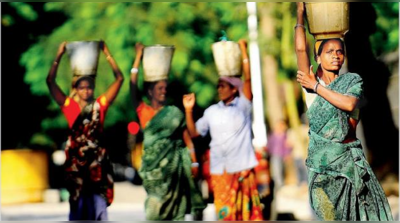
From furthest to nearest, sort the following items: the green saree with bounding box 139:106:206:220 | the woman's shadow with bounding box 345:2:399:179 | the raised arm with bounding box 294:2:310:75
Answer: the woman's shadow with bounding box 345:2:399:179, the green saree with bounding box 139:106:206:220, the raised arm with bounding box 294:2:310:75

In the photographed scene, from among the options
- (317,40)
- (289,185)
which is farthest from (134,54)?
(289,185)

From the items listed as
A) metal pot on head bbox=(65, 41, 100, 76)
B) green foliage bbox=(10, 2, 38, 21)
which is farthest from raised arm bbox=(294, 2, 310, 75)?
green foliage bbox=(10, 2, 38, 21)

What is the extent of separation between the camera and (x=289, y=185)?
1479 cm

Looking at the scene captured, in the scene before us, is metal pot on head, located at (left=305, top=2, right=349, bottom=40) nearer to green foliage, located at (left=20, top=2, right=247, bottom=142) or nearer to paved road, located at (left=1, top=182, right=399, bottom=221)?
green foliage, located at (left=20, top=2, right=247, bottom=142)

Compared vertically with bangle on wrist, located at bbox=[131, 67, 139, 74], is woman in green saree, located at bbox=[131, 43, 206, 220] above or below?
below

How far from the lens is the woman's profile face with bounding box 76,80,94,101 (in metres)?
9.51

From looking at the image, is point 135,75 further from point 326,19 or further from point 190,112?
point 326,19

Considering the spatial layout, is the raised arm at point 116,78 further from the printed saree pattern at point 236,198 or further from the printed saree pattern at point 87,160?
the printed saree pattern at point 236,198

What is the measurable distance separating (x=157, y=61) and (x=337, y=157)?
1970 mm

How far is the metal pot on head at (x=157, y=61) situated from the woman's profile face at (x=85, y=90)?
1.60 ft

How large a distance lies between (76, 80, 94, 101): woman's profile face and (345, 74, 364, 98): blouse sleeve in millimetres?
2377

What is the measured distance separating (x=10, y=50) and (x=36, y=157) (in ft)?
6.44

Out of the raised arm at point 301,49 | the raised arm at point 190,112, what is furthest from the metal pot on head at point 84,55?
the raised arm at point 301,49

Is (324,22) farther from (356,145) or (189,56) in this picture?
(189,56)
